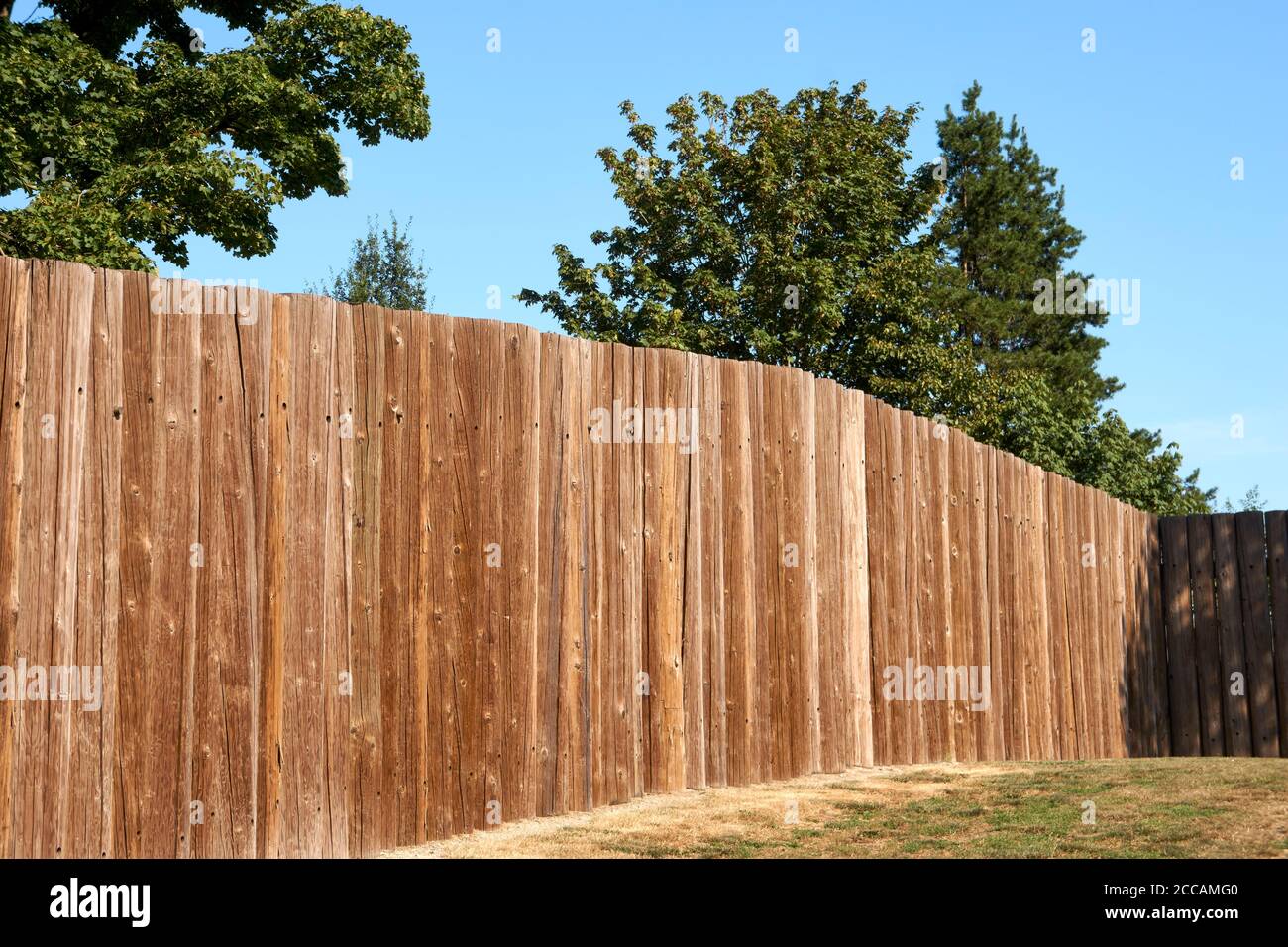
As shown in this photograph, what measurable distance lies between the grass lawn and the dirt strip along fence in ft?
1.01

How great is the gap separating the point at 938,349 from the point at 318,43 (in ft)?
→ 37.2

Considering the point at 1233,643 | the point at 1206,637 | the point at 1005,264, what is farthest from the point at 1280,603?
the point at 1005,264

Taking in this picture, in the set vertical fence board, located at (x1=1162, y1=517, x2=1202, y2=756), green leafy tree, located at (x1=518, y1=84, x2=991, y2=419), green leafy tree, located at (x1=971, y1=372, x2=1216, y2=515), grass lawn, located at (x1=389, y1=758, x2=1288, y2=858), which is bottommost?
grass lawn, located at (x1=389, y1=758, x2=1288, y2=858)

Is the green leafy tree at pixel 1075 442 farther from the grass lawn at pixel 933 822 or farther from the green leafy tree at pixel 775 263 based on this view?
the grass lawn at pixel 933 822

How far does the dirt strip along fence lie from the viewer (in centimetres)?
565

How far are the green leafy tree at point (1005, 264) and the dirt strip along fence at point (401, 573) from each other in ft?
95.3

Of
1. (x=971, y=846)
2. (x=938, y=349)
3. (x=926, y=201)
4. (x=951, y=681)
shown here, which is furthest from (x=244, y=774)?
(x=926, y=201)

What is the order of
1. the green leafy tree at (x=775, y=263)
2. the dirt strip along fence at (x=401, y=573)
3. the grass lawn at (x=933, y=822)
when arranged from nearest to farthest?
the dirt strip along fence at (x=401, y=573) < the grass lawn at (x=933, y=822) < the green leafy tree at (x=775, y=263)

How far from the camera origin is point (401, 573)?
649 cm

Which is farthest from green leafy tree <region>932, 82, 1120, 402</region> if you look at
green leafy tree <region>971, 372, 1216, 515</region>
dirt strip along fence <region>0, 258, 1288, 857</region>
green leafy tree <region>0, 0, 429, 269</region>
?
dirt strip along fence <region>0, 258, 1288, 857</region>

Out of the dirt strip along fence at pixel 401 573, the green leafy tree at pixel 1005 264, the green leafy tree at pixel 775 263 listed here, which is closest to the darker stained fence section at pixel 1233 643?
the dirt strip along fence at pixel 401 573

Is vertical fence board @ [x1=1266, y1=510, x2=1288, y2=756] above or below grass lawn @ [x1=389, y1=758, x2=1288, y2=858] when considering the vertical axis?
above

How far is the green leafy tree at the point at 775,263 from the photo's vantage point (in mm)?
22016

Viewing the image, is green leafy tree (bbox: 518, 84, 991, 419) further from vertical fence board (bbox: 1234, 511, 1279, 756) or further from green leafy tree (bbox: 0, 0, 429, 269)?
vertical fence board (bbox: 1234, 511, 1279, 756)
